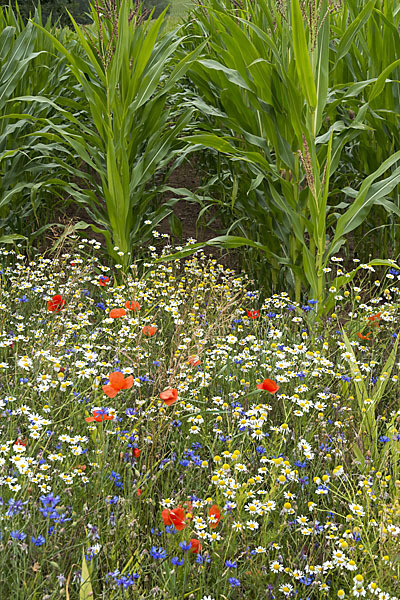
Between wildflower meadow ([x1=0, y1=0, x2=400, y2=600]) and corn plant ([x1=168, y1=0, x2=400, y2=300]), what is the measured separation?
1cm

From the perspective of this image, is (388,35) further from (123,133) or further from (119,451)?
(119,451)

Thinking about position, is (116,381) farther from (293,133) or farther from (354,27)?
(354,27)

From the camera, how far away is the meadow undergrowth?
1.59 metres

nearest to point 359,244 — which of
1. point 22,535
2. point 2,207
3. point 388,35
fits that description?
point 388,35

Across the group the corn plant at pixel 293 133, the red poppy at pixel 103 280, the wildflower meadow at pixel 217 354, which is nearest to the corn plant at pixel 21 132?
the wildflower meadow at pixel 217 354

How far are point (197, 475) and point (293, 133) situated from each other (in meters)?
2.03

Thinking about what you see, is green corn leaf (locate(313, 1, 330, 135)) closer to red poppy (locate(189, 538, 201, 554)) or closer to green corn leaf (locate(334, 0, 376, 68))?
green corn leaf (locate(334, 0, 376, 68))

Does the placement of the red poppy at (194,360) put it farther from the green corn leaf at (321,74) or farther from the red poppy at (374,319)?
the green corn leaf at (321,74)

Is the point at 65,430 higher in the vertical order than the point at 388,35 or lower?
lower

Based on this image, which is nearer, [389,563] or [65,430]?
[389,563]

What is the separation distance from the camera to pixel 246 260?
392 centimetres

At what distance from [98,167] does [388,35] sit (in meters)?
1.90

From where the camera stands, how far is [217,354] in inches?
106

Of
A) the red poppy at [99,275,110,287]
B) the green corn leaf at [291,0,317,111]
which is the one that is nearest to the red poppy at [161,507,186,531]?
the red poppy at [99,275,110,287]
